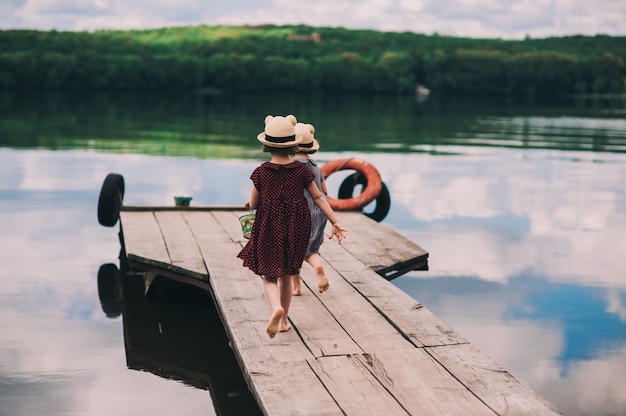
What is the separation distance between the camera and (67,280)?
9.62m

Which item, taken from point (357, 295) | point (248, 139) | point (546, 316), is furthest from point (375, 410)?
point (248, 139)

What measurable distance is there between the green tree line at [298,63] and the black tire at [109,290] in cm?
9020

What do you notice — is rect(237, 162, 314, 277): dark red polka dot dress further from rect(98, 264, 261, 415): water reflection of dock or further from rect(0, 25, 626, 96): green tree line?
rect(0, 25, 626, 96): green tree line

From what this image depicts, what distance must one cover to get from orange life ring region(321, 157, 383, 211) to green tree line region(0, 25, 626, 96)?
8803cm

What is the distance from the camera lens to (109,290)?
942 cm

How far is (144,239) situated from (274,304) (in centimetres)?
388

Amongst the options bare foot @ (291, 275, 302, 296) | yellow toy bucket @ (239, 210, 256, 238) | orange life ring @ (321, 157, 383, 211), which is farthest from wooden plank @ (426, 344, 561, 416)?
orange life ring @ (321, 157, 383, 211)

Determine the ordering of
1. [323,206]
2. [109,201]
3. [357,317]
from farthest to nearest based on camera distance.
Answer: [109,201] < [357,317] < [323,206]

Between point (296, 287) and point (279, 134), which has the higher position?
point (279, 134)

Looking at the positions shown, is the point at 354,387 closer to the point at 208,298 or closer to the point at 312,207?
the point at 312,207

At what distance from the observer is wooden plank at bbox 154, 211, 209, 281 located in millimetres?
8398

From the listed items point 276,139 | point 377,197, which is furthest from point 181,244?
point 377,197

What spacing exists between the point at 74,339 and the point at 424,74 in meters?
120

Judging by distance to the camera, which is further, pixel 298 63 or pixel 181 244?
pixel 298 63
